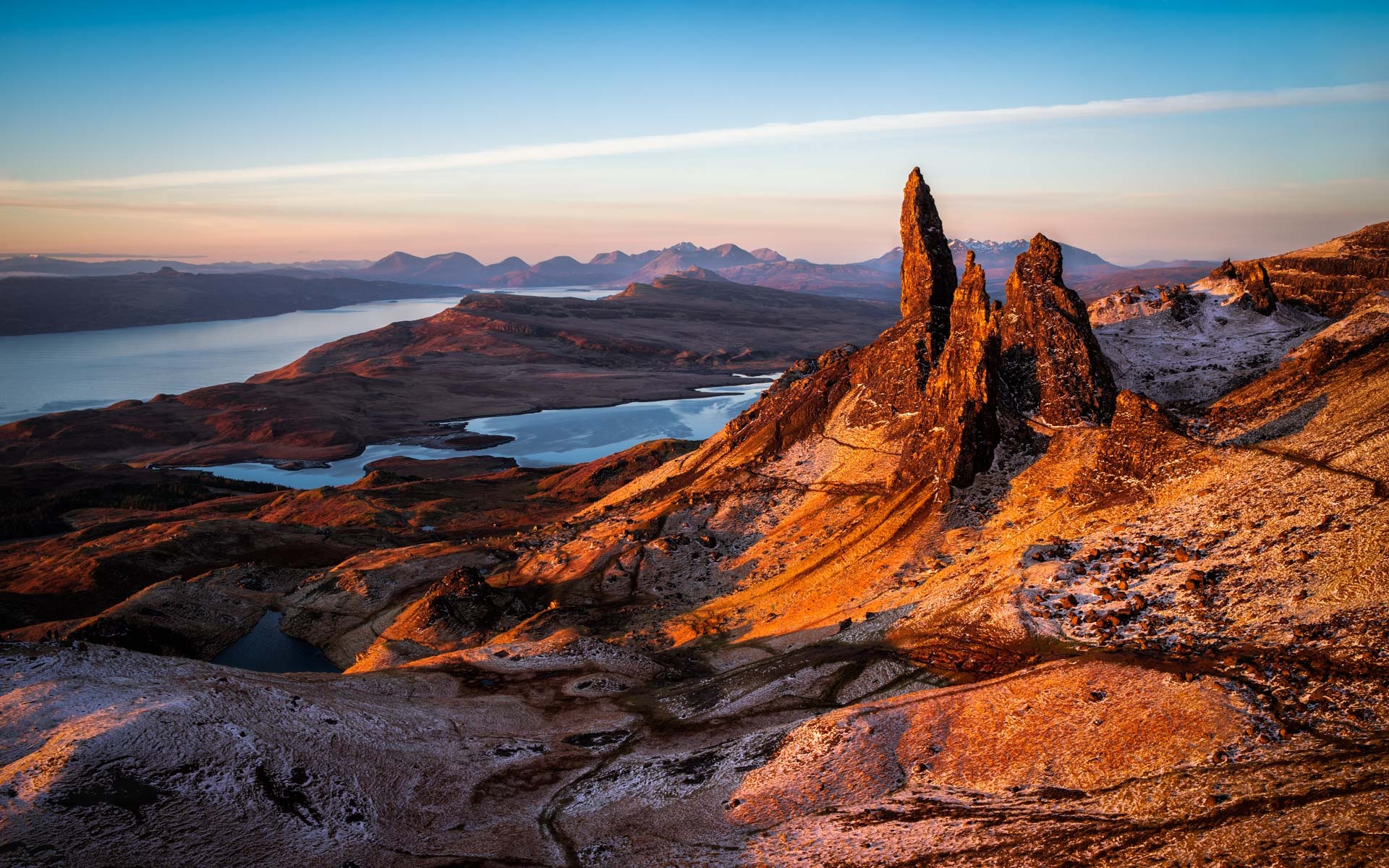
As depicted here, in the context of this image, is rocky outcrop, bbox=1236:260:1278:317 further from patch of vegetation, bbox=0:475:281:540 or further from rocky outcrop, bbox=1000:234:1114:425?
patch of vegetation, bbox=0:475:281:540

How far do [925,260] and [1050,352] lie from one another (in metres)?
13.0

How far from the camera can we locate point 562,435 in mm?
154250

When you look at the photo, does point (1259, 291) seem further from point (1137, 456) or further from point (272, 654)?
point (272, 654)

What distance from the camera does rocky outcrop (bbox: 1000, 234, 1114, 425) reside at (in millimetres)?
47531

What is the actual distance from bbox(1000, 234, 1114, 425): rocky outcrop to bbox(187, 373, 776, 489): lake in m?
75.2

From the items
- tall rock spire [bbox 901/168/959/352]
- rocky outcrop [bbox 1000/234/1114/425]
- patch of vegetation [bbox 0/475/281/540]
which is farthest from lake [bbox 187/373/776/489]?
rocky outcrop [bbox 1000/234/1114/425]

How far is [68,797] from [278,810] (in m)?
5.35

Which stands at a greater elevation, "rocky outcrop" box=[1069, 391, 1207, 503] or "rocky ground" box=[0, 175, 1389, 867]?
"rocky outcrop" box=[1069, 391, 1207, 503]

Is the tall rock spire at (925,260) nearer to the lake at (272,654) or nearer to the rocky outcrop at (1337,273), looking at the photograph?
the rocky outcrop at (1337,273)

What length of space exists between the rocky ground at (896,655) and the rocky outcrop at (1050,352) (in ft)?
0.75

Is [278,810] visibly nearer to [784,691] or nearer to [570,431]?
[784,691]

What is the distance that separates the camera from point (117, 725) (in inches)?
1005

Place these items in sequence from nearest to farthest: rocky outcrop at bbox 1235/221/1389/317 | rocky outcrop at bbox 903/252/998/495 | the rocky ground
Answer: the rocky ground < rocky outcrop at bbox 903/252/998/495 < rocky outcrop at bbox 1235/221/1389/317

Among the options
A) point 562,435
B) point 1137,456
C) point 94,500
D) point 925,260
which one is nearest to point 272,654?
point 925,260
